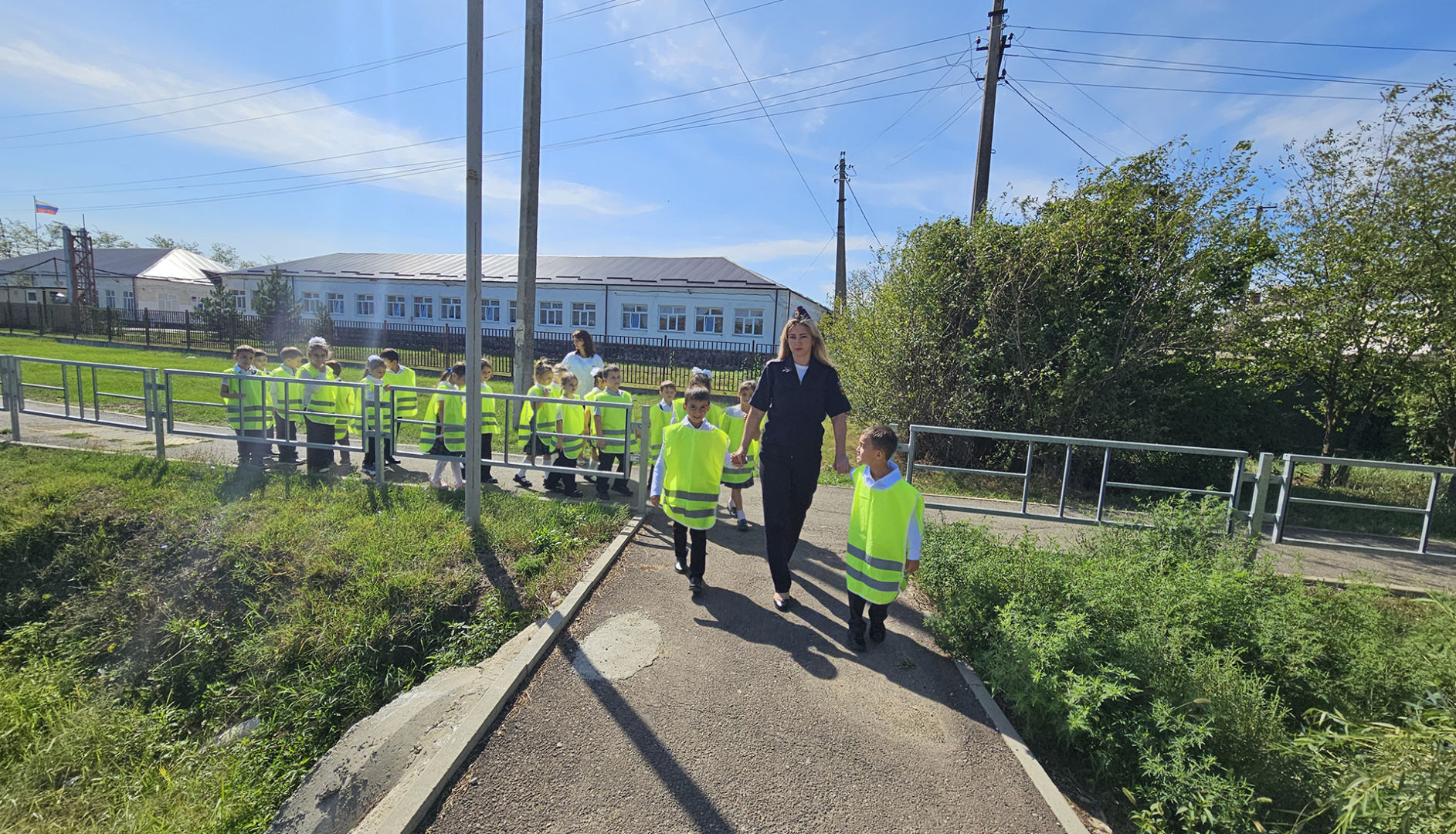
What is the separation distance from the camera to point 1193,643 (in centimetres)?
341

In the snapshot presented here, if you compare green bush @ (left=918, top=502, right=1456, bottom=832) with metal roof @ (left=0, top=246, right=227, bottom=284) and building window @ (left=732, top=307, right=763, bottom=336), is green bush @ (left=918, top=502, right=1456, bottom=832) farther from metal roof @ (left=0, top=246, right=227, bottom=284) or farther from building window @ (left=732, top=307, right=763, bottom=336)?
metal roof @ (left=0, top=246, right=227, bottom=284)

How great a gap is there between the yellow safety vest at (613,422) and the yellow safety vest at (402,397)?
7.47ft

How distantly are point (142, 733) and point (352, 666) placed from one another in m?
1.39

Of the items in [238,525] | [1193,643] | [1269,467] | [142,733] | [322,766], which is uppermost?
[1269,467]

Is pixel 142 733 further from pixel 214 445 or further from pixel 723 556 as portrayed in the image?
pixel 214 445

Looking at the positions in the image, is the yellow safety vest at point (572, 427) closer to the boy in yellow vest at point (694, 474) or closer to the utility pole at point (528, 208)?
the utility pole at point (528, 208)

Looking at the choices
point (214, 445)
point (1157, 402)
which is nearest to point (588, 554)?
point (214, 445)

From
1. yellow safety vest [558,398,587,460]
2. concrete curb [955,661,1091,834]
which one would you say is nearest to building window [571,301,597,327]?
yellow safety vest [558,398,587,460]

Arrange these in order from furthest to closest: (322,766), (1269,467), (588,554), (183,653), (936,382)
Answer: (936,382) → (1269,467) → (588,554) → (183,653) → (322,766)

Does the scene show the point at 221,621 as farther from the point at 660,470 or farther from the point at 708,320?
the point at 708,320

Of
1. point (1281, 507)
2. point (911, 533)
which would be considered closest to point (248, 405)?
point (911, 533)

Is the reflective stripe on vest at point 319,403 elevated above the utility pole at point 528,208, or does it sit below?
below

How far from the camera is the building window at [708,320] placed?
32.5 metres

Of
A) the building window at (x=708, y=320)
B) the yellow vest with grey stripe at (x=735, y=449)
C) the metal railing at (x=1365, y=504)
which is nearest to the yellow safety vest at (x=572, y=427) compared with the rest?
the yellow vest with grey stripe at (x=735, y=449)
